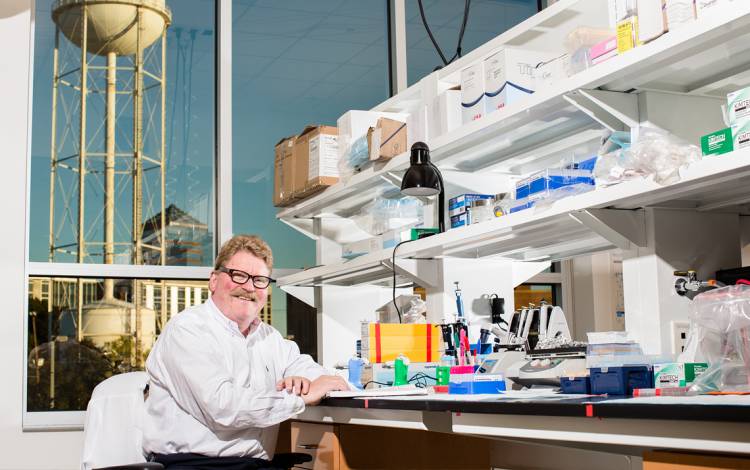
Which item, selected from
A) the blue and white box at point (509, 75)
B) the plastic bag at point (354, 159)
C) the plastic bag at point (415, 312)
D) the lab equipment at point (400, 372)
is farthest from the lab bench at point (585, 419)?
the plastic bag at point (354, 159)

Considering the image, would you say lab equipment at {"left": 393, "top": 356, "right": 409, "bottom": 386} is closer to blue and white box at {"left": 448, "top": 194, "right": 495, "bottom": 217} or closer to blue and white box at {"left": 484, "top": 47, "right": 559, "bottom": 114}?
blue and white box at {"left": 448, "top": 194, "right": 495, "bottom": 217}

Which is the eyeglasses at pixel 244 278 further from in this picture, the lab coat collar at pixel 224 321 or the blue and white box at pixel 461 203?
the blue and white box at pixel 461 203

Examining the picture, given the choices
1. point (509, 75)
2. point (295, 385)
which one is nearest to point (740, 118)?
point (509, 75)

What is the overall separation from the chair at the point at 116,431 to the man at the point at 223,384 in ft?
0.17

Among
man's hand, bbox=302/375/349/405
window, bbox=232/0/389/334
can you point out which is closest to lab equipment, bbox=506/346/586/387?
man's hand, bbox=302/375/349/405

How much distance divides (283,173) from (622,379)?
2604 mm

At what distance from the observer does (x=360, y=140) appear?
12.1 ft

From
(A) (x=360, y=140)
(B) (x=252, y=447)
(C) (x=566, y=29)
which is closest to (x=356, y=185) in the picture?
(A) (x=360, y=140)

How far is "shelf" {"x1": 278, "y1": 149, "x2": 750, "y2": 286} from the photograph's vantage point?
206 cm

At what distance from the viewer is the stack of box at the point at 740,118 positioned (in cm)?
191

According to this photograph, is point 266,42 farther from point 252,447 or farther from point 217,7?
point 252,447

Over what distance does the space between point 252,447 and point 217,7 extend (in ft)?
9.57

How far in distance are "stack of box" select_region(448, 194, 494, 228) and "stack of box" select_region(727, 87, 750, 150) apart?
1.18m

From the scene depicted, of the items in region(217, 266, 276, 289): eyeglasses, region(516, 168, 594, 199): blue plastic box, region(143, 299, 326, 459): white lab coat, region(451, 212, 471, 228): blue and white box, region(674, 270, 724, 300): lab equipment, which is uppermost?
region(516, 168, 594, 199): blue plastic box
